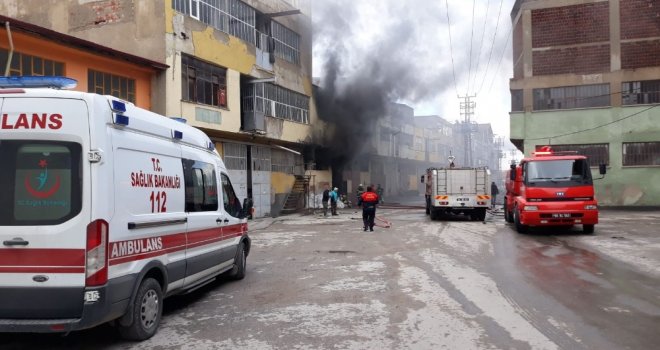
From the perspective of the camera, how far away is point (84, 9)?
66.3 ft

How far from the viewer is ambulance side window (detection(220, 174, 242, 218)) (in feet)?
23.3

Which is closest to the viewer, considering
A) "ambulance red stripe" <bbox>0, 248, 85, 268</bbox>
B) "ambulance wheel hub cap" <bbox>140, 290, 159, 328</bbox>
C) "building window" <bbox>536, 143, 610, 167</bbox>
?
"ambulance red stripe" <bbox>0, 248, 85, 268</bbox>

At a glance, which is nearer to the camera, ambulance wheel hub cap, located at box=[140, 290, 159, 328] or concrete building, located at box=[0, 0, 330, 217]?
→ ambulance wheel hub cap, located at box=[140, 290, 159, 328]

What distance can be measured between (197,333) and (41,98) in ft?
8.48

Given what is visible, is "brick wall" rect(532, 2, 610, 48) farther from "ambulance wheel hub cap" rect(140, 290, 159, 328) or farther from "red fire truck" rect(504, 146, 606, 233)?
"ambulance wheel hub cap" rect(140, 290, 159, 328)

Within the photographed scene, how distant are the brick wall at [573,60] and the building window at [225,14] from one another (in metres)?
16.7

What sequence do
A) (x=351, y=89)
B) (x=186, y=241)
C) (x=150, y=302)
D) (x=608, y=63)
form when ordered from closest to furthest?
(x=150, y=302)
(x=186, y=241)
(x=608, y=63)
(x=351, y=89)

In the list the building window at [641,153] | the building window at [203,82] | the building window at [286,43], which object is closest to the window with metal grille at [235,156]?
the building window at [203,82]

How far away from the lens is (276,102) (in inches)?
1033

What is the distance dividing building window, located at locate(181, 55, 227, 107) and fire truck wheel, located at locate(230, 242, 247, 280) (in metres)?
12.9

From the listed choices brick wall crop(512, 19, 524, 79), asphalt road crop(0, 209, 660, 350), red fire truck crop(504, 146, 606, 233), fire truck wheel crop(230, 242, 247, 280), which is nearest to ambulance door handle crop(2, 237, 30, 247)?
asphalt road crop(0, 209, 660, 350)

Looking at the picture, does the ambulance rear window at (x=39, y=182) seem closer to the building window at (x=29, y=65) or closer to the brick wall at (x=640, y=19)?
the building window at (x=29, y=65)

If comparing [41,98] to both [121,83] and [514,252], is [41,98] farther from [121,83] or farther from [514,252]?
[121,83]

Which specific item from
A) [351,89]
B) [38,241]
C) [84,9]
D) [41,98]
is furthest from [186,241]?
[351,89]
